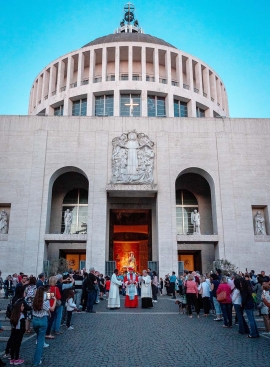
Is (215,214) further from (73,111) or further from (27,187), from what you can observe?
(73,111)

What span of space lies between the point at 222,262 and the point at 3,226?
16.5m

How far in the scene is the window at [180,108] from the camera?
3469cm

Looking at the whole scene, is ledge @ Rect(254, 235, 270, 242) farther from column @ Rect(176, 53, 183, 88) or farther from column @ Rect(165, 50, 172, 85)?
column @ Rect(165, 50, 172, 85)

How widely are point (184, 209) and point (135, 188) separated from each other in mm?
6058

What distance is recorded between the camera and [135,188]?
82.1 ft

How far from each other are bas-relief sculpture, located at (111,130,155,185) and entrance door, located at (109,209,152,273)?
6.25 meters

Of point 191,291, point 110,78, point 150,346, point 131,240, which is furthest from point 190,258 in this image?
point 150,346

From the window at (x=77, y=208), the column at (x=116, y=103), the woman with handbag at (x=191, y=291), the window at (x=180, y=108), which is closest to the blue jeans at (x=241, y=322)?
the woman with handbag at (x=191, y=291)

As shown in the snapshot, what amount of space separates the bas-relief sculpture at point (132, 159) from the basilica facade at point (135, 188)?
82 mm

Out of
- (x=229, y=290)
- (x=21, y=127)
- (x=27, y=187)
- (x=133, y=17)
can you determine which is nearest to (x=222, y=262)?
(x=229, y=290)

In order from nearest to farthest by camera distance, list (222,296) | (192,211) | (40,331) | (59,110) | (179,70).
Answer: (40,331) → (222,296) → (192,211) → (179,70) → (59,110)

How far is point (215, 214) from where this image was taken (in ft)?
82.0

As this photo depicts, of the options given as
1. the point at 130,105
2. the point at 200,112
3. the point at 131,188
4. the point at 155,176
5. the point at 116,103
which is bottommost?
the point at 131,188

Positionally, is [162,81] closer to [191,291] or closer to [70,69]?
[70,69]
